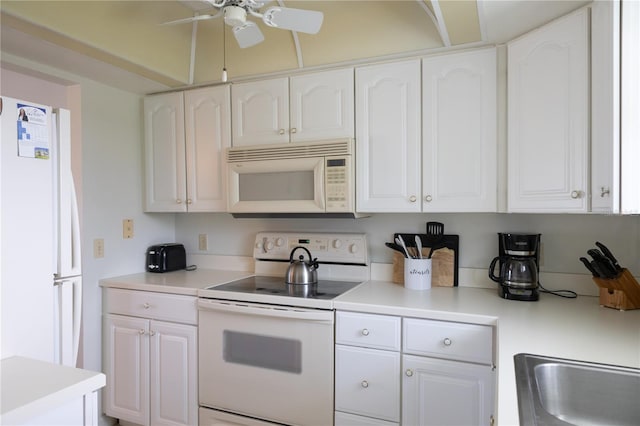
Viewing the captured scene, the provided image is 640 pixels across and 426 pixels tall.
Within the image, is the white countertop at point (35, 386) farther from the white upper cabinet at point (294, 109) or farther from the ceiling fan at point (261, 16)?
the white upper cabinet at point (294, 109)

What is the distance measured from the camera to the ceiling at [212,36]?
1741 millimetres

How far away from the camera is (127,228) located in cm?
270

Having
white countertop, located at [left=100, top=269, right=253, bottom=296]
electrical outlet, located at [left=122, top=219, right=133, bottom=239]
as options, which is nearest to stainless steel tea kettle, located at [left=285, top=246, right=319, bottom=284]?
white countertop, located at [left=100, top=269, right=253, bottom=296]

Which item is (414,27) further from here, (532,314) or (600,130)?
(532,314)

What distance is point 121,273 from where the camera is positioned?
2.66 metres

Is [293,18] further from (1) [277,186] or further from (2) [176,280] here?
(2) [176,280]

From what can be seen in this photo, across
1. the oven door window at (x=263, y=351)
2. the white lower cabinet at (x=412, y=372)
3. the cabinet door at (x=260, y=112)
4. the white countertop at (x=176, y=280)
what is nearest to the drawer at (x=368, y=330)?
the white lower cabinet at (x=412, y=372)

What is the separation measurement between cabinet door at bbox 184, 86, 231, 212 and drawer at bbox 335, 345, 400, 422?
1.25m

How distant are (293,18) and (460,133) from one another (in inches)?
39.5

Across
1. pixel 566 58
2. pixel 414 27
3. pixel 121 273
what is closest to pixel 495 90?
pixel 566 58

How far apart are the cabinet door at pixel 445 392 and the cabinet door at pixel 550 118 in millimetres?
779

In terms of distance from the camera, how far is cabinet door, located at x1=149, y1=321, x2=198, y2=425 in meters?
2.24

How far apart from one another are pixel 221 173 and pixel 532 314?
191cm

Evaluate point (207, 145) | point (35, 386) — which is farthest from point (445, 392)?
point (207, 145)
